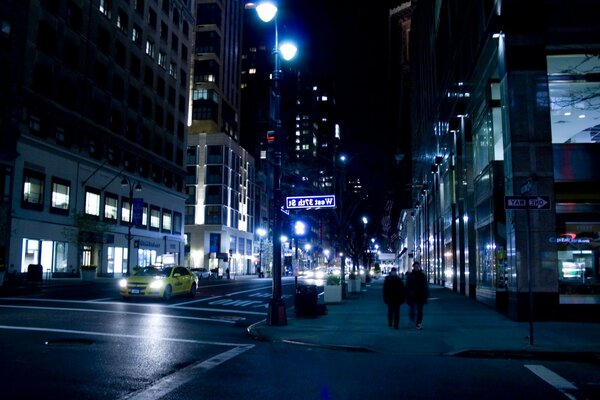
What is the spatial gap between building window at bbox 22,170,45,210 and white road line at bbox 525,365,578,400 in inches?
1575

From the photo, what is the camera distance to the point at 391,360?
1009 cm

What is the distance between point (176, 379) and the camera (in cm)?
800

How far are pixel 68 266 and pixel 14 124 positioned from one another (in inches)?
511

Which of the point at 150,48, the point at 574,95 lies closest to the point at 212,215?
the point at 150,48

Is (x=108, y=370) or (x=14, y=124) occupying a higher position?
(x=14, y=124)

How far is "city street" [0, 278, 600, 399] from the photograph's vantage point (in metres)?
7.29

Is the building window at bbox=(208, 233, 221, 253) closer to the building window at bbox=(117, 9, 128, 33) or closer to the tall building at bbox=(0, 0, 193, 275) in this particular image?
the tall building at bbox=(0, 0, 193, 275)

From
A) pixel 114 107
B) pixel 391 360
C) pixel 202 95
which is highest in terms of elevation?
pixel 202 95

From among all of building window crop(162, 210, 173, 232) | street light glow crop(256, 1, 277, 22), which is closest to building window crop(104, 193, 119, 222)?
building window crop(162, 210, 173, 232)

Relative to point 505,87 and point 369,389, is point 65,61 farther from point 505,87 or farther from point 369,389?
point 369,389

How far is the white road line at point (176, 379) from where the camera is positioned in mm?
6951

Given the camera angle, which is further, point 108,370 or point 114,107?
point 114,107

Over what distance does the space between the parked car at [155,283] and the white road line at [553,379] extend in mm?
16998

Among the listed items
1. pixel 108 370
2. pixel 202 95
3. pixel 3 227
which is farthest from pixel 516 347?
pixel 202 95
